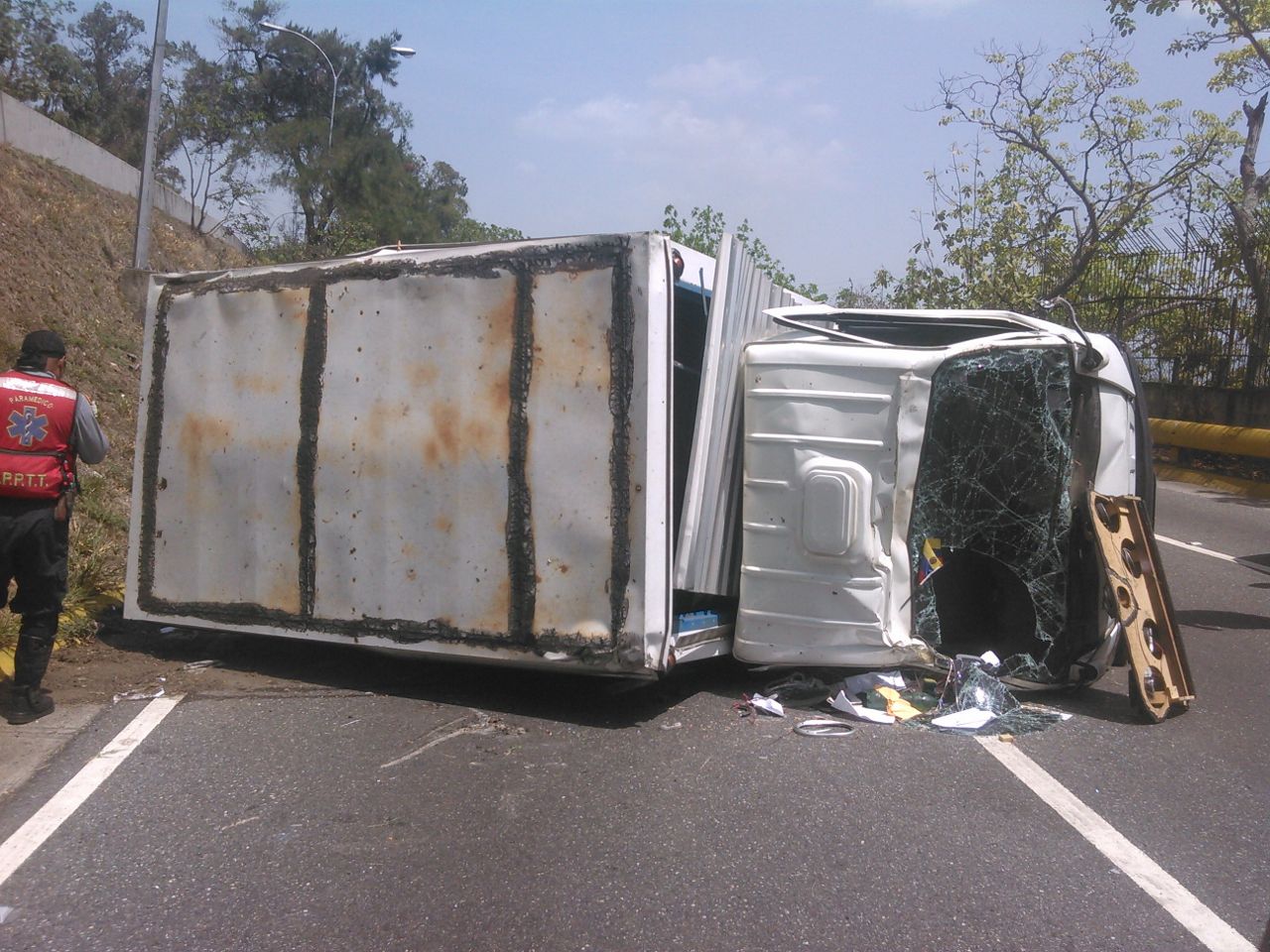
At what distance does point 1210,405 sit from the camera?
657 inches

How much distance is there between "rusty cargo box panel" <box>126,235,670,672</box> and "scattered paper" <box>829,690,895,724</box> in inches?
41.3

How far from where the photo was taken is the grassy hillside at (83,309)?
25.3 ft

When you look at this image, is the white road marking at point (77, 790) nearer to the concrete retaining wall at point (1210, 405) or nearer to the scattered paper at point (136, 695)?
the scattered paper at point (136, 695)

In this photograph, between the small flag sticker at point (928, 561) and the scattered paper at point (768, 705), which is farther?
the small flag sticker at point (928, 561)

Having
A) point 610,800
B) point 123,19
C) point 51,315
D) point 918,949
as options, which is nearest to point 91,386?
point 51,315

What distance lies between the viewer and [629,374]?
16.6 ft

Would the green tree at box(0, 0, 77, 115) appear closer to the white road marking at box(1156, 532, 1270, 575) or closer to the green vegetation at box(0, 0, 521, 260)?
the green vegetation at box(0, 0, 521, 260)

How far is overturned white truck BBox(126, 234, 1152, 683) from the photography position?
17.0 ft

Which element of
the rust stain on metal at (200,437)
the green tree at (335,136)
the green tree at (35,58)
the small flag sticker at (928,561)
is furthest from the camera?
the green tree at (335,136)

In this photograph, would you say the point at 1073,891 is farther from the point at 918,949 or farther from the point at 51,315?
the point at 51,315

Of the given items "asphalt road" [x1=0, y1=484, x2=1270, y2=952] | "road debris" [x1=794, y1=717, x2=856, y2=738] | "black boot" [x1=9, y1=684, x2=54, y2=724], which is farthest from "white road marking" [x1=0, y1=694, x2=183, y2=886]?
"road debris" [x1=794, y1=717, x2=856, y2=738]

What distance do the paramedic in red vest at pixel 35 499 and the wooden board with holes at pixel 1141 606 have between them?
5.03 meters

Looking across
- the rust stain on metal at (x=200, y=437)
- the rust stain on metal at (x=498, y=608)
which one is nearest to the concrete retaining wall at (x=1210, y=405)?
the rust stain on metal at (x=498, y=608)

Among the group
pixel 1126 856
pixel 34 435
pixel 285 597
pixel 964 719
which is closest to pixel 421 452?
pixel 285 597
